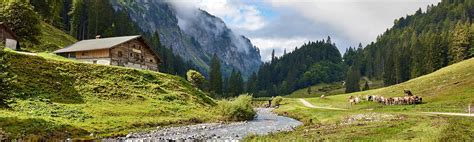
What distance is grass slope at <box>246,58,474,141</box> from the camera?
74.0ft

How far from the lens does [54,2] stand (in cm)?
11625

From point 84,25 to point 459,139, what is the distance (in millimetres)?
122511

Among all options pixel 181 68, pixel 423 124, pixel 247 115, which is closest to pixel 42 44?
pixel 247 115

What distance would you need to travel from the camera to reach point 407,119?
104ft

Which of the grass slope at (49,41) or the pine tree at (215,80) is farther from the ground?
the grass slope at (49,41)

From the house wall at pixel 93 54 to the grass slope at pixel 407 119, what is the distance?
36.7 meters

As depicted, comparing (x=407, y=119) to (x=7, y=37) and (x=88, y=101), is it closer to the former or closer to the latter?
(x=88, y=101)

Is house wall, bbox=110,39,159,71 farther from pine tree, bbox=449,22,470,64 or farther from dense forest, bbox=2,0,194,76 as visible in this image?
pine tree, bbox=449,22,470,64

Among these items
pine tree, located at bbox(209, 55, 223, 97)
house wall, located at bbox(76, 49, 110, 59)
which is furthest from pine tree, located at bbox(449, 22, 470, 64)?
house wall, located at bbox(76, 49, 110, 59)

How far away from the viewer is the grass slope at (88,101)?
3066cm

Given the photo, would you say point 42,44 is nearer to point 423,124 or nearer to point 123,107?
point 123,107

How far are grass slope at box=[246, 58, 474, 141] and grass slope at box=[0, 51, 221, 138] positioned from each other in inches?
619

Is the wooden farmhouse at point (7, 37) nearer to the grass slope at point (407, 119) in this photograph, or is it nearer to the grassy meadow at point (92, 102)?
the grassy meadow at point (92, 102)

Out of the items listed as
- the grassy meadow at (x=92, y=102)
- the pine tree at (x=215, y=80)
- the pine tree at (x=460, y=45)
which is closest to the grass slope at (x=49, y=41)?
the grassy meadow at (x=92, y=102)
